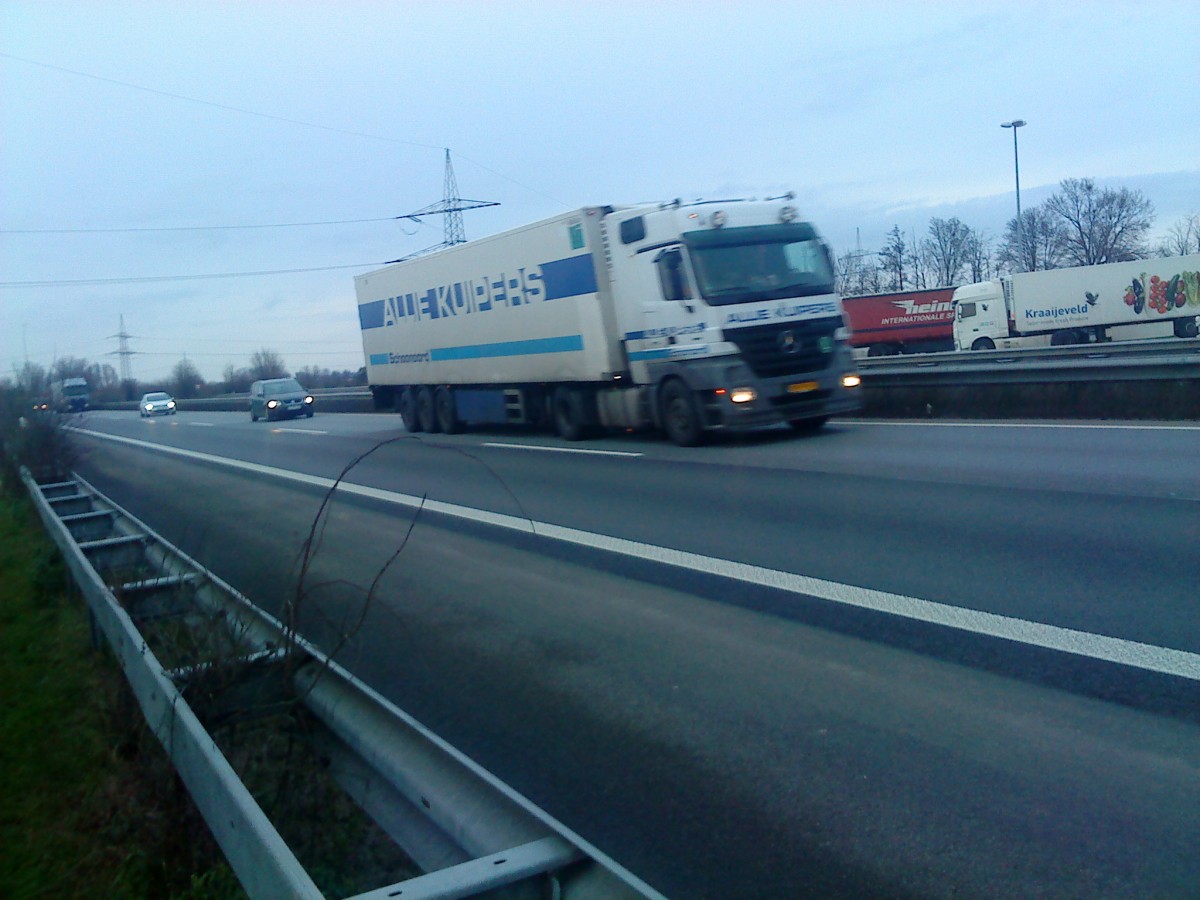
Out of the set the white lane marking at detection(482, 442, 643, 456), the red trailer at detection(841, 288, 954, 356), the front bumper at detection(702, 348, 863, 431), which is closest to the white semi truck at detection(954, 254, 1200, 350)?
the red trailer at detection(841, 288, 954, 356)

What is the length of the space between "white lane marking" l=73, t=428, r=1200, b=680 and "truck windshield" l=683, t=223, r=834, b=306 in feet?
20.1

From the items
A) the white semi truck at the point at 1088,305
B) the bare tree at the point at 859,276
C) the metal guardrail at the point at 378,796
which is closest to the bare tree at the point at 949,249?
the bare tree at the point at 859,276

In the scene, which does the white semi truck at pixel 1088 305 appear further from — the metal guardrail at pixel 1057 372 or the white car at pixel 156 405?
the white car at pixel 156 405

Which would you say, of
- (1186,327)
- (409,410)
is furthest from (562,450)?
(1186,327)

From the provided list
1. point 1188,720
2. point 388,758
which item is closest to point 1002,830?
point 1188,720

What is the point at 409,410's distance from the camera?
2717 centimetres

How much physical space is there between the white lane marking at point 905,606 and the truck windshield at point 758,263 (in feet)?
20.1

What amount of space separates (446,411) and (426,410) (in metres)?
1.15

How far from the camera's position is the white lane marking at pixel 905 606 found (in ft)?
17.8

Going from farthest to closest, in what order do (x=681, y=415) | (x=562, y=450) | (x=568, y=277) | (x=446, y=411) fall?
(x=446, y=411)
(x=568, y=277)
(x=562, y=450)
(x=681, y=415)

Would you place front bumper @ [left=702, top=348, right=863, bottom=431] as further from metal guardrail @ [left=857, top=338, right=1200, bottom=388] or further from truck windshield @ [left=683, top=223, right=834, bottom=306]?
metal guardrail @ [left=857, top=338, right=1200, bottom=388]

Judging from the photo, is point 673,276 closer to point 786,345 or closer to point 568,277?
point 786,345

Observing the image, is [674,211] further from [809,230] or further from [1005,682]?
[1005,682]

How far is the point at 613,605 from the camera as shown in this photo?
753 centimetres
